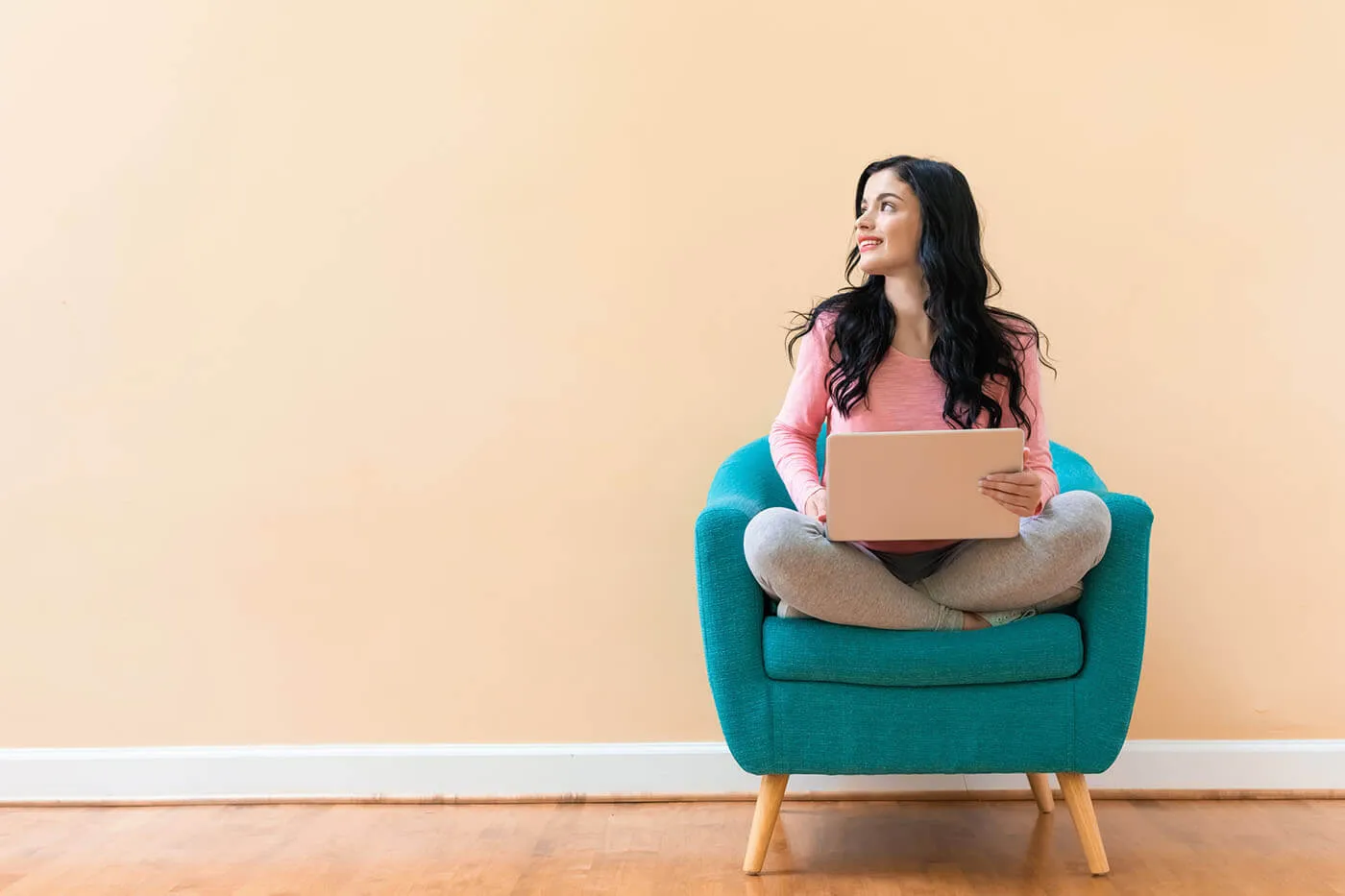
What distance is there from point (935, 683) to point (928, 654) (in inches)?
2.2

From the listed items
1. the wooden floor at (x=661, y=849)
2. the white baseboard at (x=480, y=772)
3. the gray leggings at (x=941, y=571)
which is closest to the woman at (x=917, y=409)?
the gray leggings at (x=941, y=571)

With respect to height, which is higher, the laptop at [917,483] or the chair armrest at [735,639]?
the laptop at [917,483]

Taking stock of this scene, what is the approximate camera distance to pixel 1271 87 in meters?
2.51

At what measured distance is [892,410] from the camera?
2174mm

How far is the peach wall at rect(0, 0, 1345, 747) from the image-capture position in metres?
2.54

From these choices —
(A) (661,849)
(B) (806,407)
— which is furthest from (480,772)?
(B) (806,407)

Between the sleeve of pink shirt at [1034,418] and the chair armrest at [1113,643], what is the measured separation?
0.18m

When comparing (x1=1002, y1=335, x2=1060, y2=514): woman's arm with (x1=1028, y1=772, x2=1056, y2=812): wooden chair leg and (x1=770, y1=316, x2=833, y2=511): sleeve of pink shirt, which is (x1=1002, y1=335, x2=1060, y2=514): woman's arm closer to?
(x1=770, y1=316, x2=833, y2=511): sleeve of pink shirt

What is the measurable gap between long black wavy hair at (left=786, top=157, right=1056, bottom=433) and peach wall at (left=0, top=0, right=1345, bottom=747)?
41 cm

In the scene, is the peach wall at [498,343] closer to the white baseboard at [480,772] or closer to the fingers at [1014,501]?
the white baseboard at [480,772]

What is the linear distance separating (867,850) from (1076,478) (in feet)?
2.60

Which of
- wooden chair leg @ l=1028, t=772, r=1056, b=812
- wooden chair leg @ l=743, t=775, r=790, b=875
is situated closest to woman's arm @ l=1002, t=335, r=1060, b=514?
wooden chair leg @ l=1028, t=772, r=1056, b=812

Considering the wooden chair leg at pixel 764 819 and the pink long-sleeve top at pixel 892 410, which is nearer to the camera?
the wooden chair leg at pixel 764 819

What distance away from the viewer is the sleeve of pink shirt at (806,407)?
2.21 m
